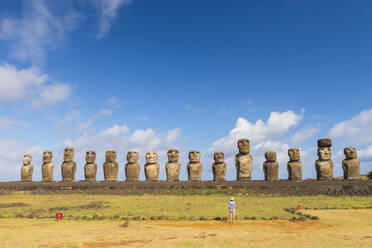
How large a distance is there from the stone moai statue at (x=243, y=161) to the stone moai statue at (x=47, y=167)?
13.9 meters

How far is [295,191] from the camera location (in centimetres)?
1720

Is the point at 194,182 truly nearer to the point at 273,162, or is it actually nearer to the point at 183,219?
the point at 273,162

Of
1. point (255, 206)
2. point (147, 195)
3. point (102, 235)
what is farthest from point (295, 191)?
point (102, 235)

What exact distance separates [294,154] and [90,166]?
561 inches

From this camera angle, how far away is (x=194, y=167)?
21.3 metres

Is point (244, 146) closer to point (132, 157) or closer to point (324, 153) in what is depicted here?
point (324, 153)

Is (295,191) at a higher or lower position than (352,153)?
lower

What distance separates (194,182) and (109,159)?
6.71m

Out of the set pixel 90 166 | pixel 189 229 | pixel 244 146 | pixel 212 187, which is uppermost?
pixel 244 146

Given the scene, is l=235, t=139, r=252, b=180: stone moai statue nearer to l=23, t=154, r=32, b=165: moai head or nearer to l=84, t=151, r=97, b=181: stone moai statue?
l=84, t=151, r=97, b=181: stone moai statue

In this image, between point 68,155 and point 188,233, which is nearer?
point 188,233

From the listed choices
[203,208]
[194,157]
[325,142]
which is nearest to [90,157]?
[194,157]

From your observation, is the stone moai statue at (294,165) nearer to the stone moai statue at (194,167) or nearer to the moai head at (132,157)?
the stone moai statue at (194,167)

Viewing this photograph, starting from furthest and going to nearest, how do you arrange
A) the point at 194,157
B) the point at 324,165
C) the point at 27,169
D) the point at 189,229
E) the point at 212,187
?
the point at 27,169 → the point at 194,157 → the point at 324,165 → the point at 212,187 → the point at 189,229
